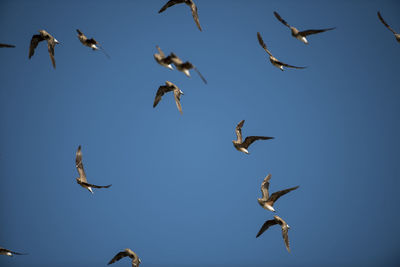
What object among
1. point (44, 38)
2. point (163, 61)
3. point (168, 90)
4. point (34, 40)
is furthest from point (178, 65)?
point (34, 40)

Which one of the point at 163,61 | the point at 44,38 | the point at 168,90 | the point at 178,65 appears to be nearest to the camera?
the point at 178,65

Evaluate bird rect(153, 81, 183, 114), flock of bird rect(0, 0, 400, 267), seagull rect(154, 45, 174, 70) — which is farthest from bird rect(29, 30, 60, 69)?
seagull rect(154, 45, 174, 70)

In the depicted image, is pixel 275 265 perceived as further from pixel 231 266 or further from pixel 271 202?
pixel 271 202

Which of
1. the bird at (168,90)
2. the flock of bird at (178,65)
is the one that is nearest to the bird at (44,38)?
the flock of bird at (178,65)

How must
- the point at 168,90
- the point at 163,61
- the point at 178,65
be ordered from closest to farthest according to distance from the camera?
1. the point at 178,65
2. the point at 163,61
3. the point at 168,90

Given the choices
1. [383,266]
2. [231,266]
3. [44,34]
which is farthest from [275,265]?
[44,34]

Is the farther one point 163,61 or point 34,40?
point 34,40

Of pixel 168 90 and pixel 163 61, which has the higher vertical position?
pixel 168 90

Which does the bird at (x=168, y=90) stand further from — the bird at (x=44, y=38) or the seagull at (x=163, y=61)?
the bird at (x=44, y=38)

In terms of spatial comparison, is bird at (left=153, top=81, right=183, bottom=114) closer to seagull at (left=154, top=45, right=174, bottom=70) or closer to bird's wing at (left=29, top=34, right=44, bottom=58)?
seagull at (left=154, top=45, right=174, bottom=70)

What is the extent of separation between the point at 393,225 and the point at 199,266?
37108mm

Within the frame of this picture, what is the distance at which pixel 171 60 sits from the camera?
16.8 m

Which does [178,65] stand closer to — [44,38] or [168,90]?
[168,90]

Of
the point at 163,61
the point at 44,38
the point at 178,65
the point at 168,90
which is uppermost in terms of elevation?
the point at 44,38
